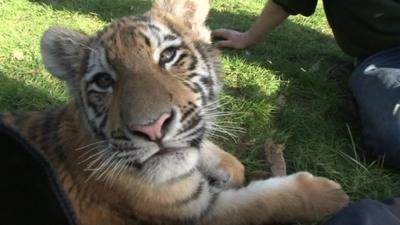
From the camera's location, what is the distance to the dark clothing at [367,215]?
1745 mm

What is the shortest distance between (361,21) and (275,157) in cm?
119

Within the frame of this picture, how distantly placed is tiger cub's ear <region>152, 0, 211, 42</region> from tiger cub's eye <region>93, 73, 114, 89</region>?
1.77ft

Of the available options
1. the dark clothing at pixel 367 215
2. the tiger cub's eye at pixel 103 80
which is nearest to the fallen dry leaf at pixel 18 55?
the tiger cub's eye at pixel 103 80

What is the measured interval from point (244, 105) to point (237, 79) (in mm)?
440

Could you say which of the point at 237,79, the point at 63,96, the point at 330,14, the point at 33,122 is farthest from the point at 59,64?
the point at 330,14

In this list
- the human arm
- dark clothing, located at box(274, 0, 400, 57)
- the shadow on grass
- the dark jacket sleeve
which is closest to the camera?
dark clothing, located at box(274, 0, 400, 57)

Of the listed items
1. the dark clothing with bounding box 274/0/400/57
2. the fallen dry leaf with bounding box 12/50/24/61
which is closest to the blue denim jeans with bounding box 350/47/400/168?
the dark clothing with bounding box 274/0/400/57

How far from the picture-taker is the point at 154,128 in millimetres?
1748

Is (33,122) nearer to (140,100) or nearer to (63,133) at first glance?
(63,133)

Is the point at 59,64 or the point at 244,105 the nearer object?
the point at 59,64

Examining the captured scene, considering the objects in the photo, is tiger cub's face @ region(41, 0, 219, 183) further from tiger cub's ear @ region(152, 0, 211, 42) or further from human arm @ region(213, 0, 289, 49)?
human arm @ region(213, 0, 289, 49)

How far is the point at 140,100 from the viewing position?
1810mm

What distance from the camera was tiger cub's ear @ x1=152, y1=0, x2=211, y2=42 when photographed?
8.11ft

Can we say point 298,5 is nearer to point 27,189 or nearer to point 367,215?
point 367,215
